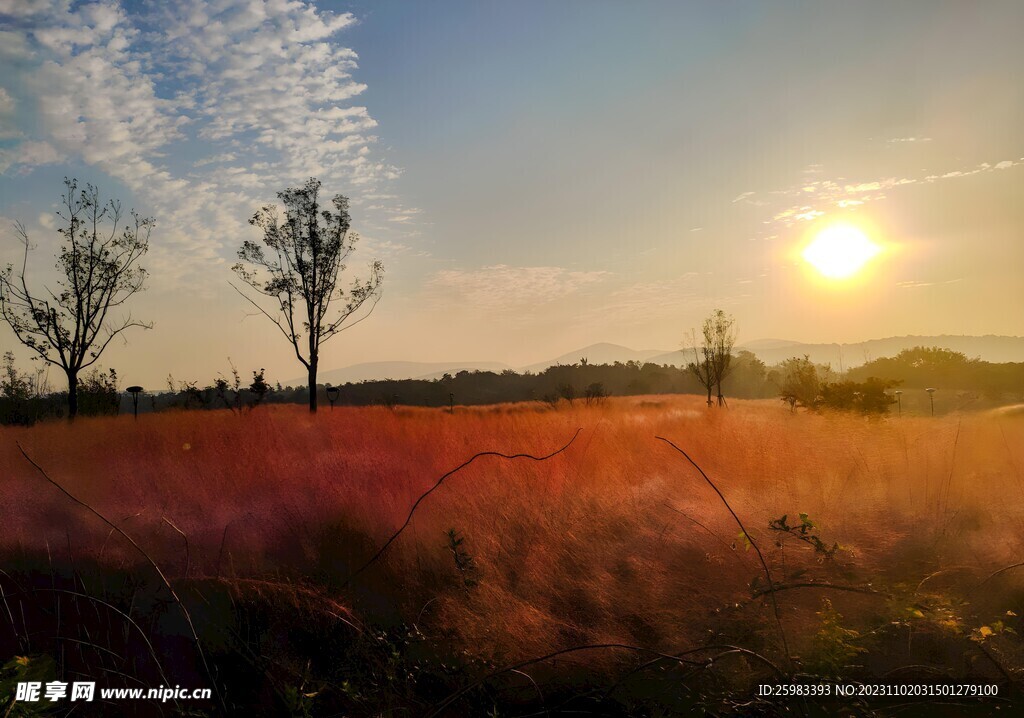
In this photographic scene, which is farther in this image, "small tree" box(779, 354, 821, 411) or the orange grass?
"small tree" box(779, 354, 821, 411)

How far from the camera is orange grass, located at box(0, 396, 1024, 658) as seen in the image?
4.07m

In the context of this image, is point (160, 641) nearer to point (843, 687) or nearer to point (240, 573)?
point (240, 573)

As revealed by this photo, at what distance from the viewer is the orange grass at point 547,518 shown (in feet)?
13.4

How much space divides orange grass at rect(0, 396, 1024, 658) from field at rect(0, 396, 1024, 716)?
0.03 metres

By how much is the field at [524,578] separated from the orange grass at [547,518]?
0.03m

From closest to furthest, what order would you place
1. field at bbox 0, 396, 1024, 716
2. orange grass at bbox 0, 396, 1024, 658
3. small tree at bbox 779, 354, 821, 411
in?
field at bbox 0, 396, 1024, 716, orange grass at bbox 0, 396, 1024, 658, small tree at bbox 779, 354, 821, 411

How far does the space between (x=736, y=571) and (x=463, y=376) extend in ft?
173

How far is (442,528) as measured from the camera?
5051 mm

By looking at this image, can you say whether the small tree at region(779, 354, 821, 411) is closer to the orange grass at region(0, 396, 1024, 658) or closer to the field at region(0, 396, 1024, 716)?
the orange grass at region(0, 396, 1024, 658)

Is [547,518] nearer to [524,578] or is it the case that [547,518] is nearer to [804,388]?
[524,578]

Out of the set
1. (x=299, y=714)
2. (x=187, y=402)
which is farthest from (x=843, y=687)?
(x=187, y=402)

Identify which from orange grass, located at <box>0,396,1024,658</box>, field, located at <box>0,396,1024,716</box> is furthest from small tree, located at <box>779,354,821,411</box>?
field, located at <box>0,396,1024,716</box>

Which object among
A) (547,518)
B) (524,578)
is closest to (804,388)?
(547,518)

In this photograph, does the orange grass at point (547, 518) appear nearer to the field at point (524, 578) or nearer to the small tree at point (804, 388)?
the field at point (524, 578)
